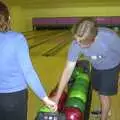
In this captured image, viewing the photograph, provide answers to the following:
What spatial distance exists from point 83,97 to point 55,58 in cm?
195

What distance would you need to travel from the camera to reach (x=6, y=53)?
143 cm

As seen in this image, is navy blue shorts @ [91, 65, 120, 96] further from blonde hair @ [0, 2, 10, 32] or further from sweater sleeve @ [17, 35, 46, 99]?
blonde hair @ [0, 2, 10, 32]

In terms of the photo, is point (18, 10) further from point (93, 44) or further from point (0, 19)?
point (0, 19)

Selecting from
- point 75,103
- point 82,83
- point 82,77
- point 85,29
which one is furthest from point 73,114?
point 82,77

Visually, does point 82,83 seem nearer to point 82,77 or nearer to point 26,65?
point 82,77

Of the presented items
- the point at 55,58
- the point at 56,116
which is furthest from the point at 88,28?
the point at 55,58

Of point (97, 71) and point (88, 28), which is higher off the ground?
point (88, 28)

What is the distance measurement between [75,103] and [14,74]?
701mm

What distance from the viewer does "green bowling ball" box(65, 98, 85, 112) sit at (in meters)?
2.06

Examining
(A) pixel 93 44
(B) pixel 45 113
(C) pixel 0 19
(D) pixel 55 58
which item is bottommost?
(D) pixel 55 58

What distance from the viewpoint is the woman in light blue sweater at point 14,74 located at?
4.68ft

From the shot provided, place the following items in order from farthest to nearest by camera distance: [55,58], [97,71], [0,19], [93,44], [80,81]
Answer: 1. [55,58]
2. [80,81]
3. [97,71]
4. [93,44]
5. [0,19]

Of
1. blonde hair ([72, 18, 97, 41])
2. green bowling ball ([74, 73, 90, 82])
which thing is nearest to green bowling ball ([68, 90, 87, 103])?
green bowling ball ([74, 73, 90, 82])

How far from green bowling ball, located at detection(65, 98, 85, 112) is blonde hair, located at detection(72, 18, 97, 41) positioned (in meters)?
0.46
